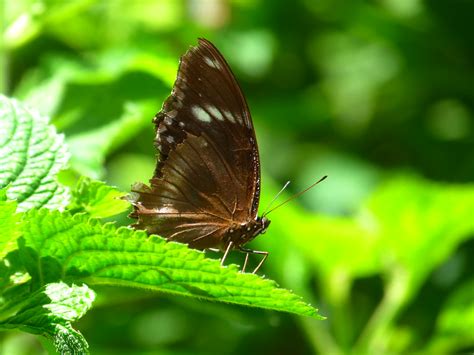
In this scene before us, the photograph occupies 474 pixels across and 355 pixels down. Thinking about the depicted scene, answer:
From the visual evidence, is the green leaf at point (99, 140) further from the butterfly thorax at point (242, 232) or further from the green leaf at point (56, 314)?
the green leaf at point (56, 314)

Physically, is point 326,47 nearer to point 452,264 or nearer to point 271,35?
point 271,35

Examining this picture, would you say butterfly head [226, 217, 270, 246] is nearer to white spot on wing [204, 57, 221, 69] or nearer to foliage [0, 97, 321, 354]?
white spot on wing [204, 57, 221, 69]

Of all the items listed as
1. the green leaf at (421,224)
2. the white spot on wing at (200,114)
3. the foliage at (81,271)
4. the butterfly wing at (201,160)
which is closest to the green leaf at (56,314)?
the foliage at (81,271)

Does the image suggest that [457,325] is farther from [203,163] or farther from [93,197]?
[93,197]

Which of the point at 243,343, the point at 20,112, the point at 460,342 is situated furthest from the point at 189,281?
the point at 243,343

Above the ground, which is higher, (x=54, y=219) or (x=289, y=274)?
(x=54, y=219)

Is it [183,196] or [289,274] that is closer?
[183,196]

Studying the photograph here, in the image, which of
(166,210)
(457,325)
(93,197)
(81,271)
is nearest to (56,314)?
(81,271)
